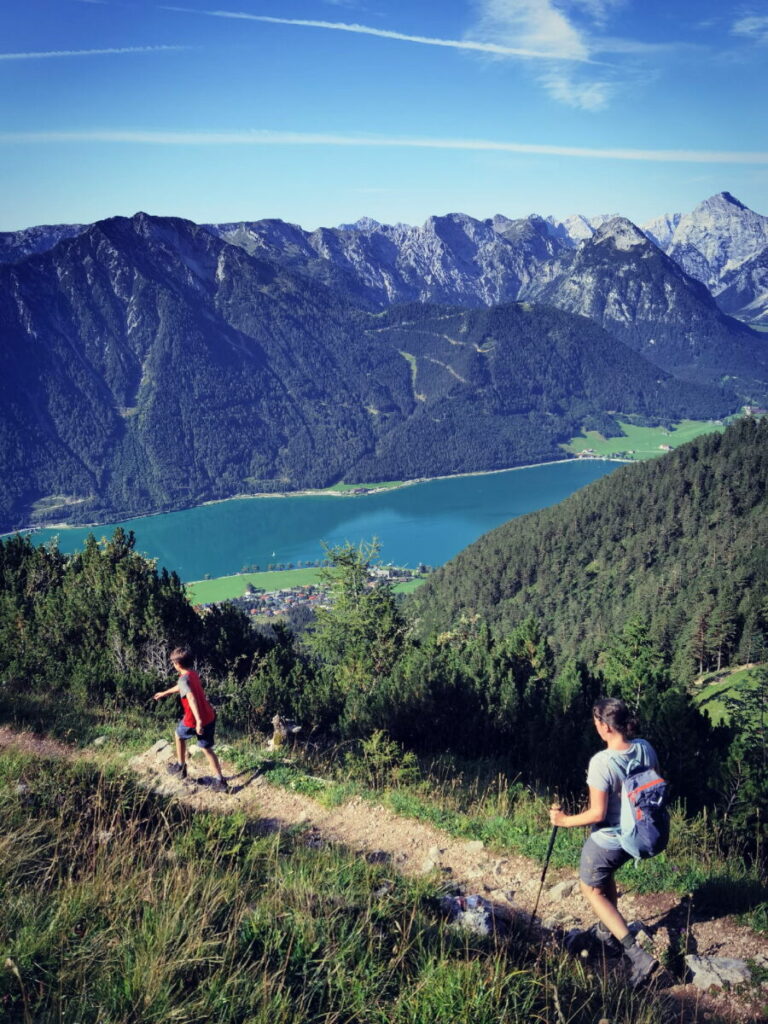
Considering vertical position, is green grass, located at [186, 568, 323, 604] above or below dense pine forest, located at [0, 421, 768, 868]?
below

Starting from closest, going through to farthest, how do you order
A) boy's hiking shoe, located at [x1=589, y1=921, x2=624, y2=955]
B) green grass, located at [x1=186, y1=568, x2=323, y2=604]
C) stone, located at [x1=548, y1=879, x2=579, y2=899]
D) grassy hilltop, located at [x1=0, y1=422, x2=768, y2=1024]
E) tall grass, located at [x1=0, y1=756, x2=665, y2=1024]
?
tall grass, located at [x1=0, y1=756, x2=665, y2=1024]
grassy hilltop, located at [x1=0, y1=422, x2=768, y2=1024]
boy's hiking shoe, located at [x1=589, y1=921, x2=624, y2=955]
stone, located at [x1=548, y1=879, x2=579, y2=899]
green grass, located at [x1=186, y1=568, x2=323, y2=604]

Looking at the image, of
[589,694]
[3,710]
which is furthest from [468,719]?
[3,710]

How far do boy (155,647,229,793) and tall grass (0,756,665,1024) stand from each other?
10.6ft

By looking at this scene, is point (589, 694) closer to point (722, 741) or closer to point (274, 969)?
point (722, 741)

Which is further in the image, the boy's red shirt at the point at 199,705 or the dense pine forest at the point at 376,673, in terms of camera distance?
the dense pine forest at the point at 376,673

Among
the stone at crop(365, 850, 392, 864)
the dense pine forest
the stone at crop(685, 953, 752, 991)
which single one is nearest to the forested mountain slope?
the dense pine forest

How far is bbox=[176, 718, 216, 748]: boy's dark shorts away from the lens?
897 centimetres

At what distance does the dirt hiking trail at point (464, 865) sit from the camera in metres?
5.82

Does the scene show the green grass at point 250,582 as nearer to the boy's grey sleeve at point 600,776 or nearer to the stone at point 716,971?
the boy's grey sleeve at point 600,776

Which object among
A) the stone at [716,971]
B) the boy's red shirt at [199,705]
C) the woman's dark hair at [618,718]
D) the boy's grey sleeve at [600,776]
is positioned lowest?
the stone at [716,971]

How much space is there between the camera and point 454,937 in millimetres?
4875

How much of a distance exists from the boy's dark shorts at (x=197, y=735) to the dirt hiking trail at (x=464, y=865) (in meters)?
0.59

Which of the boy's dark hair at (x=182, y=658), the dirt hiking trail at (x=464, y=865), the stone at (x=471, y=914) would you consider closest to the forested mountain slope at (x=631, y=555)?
the dirt hiking trail at (x=464, y=865)

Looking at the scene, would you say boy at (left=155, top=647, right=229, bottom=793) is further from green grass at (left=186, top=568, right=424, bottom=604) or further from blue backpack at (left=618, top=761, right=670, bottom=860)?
green grass at (left=186, top=568, right=424, bottom=604)
